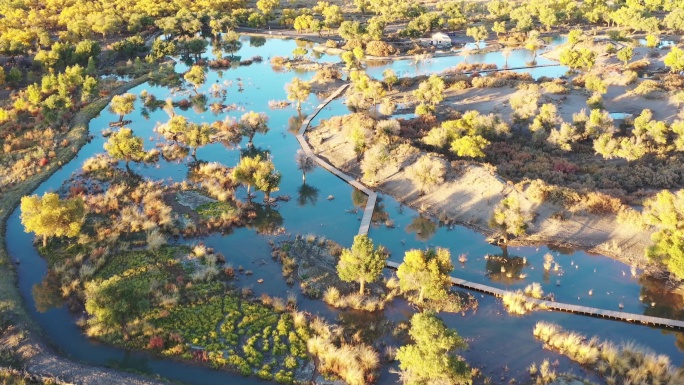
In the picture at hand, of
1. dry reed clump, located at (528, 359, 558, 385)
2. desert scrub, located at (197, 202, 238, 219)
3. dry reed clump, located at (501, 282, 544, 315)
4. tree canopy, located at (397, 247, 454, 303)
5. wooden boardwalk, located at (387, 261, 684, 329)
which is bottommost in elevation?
wooden boardwalk, located at (387, 261, 684, 329)

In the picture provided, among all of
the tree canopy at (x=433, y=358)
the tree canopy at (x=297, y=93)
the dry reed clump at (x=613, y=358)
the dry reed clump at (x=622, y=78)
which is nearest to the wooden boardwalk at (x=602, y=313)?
the dry reed clump at (x=613, y=358)

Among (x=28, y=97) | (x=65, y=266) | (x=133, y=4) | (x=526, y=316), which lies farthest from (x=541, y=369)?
(x=133, y=4)

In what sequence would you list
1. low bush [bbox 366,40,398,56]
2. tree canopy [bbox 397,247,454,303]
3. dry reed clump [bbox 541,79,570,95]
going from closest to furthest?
1. tree canopy [bbox 397,247,454,303]
2. dry reed clump [bbox 541,79,570,95]
3. low bush [bbox 366,40,398,56]

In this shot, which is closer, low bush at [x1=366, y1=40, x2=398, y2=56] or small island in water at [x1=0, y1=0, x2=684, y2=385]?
small island in water at [x1=0, y1=0, x2=684, y2=385]

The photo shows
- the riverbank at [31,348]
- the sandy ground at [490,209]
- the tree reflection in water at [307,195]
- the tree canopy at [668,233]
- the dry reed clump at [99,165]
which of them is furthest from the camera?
the dry reed clump at [99,165]

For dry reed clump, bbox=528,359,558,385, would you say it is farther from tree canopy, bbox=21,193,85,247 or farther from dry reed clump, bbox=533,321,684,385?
tree canopy, bbox=21,193,85,247

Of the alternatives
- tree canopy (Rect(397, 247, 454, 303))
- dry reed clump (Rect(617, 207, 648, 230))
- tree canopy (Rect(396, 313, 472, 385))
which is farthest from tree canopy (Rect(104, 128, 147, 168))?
dry reed clump (Rect(617, 207, 648, 230))

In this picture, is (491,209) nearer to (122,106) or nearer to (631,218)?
(631,218)

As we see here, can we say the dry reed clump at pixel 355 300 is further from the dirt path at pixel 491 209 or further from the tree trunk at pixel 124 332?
the dirt path at pixel 491 209
